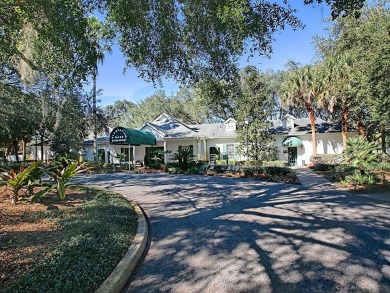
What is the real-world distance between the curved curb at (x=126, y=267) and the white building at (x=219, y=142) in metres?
19.4

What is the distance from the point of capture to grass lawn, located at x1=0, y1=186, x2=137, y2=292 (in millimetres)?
3072

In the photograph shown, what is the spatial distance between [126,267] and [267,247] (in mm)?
2284

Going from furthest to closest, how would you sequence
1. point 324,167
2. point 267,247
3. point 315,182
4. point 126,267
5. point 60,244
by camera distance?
1. point 324,167
2. point 315,182
3. point 267,247
4. point 60,244
5. point 126,267

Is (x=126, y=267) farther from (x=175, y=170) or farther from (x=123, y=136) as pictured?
(x=123, y=136)

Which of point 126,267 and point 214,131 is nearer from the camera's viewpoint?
point 126,267

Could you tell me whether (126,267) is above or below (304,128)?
below

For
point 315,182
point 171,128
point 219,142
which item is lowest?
point 315,182

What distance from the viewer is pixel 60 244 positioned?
4.10m

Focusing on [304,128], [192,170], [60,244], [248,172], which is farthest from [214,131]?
[60,244]

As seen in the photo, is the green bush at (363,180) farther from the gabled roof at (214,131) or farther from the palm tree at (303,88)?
the gabled roof at (214,131)

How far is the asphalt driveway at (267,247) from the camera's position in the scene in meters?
3.36

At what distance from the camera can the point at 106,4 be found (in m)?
6.13

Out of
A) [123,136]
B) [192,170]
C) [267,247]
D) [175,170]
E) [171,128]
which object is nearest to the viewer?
[267,247]

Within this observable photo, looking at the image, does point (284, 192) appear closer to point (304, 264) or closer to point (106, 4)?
point (304, 264)
